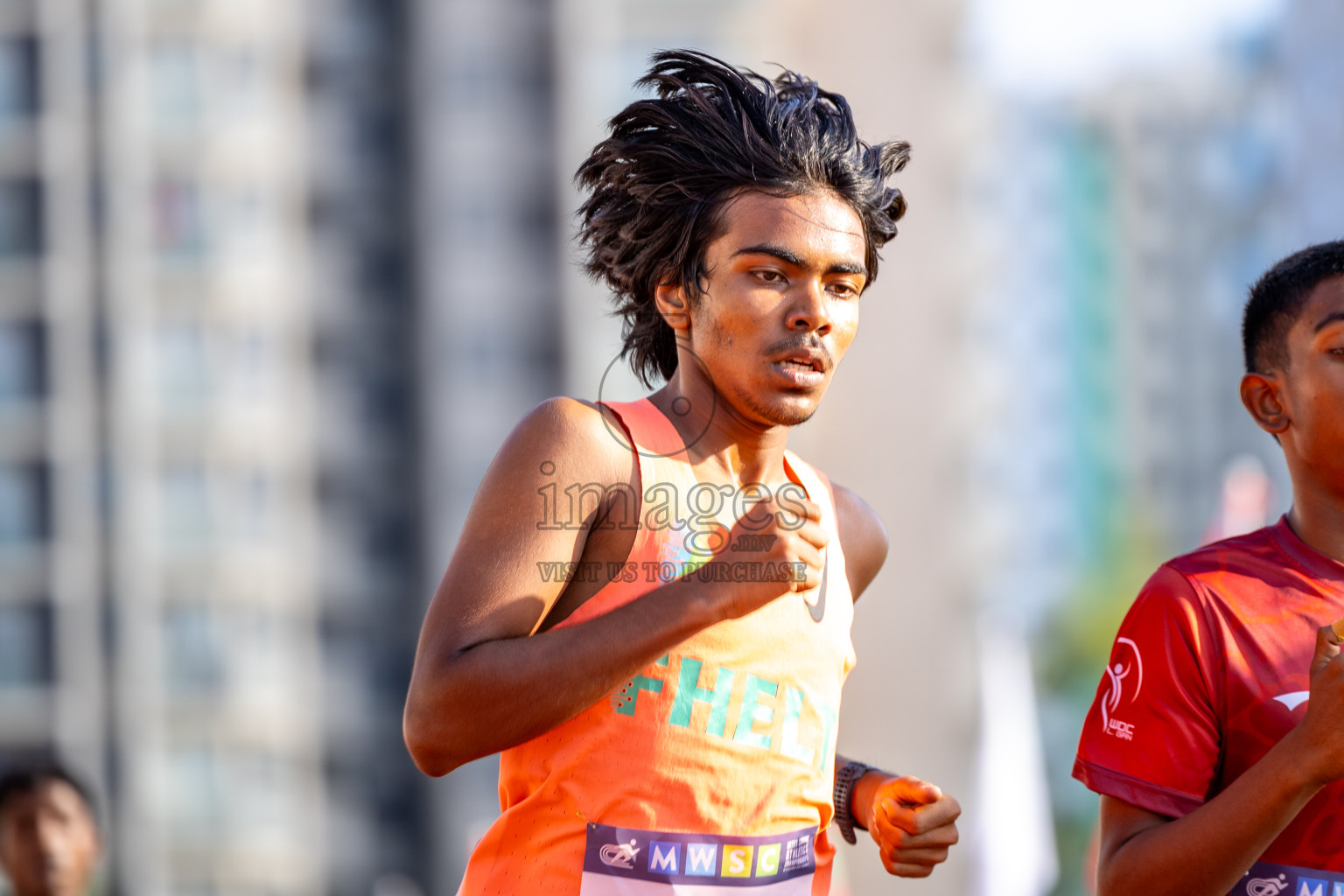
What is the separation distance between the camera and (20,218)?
41719 mm

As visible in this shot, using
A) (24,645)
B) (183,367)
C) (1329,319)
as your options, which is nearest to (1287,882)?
(1329,319)

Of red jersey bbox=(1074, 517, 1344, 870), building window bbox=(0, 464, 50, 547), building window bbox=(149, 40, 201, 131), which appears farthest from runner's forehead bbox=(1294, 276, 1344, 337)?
building window bbox=(149, 40, 201, 131)

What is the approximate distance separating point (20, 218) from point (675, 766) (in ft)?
143

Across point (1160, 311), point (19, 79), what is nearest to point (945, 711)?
point (19, 79)

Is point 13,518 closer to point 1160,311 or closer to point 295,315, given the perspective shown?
point 295,315

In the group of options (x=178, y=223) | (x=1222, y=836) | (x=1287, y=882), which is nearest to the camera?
(x=1222, y=836)

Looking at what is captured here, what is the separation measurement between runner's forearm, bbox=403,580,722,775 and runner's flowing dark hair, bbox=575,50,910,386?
2.48 ft

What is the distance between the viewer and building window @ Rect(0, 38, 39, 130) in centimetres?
4203

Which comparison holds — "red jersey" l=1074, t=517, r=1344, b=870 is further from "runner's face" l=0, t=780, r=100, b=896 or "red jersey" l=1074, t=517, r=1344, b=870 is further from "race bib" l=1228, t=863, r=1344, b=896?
"runner's face" l=0, t=780, r=100, b=896

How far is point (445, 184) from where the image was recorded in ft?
149

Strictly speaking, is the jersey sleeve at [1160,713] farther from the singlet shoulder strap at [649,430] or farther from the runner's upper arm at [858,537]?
the singlet shoulder strap at [649,430]

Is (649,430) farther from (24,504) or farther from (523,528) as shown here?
(24,504)

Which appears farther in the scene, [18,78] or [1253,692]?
[18,78]

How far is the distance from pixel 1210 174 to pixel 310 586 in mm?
111133
